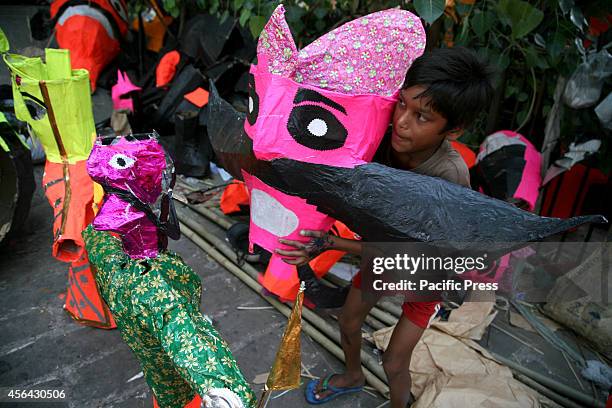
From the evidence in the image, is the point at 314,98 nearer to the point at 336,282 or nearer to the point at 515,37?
the point at 515,37

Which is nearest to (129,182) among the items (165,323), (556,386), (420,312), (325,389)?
(165,323)

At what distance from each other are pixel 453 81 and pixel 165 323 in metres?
1.05

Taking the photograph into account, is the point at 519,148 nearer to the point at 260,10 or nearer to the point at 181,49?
the point at 260,10

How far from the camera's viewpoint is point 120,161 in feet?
3.90

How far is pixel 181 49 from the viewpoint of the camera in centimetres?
526

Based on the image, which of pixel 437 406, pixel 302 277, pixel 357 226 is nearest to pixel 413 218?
pixel 357 226

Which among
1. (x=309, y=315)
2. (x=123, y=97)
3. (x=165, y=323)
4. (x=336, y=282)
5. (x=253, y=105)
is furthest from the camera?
(x=123, y=97)

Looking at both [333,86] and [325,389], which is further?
[325,389]

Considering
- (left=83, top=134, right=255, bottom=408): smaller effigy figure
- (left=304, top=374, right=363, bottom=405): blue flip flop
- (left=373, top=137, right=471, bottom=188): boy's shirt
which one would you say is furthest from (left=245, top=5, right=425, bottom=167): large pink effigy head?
(left=304, top=374, right=363, bottom=405): blue flip flop

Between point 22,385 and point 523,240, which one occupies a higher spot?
point 523,240

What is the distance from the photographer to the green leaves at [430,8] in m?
1.63

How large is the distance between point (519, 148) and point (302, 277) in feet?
5.54

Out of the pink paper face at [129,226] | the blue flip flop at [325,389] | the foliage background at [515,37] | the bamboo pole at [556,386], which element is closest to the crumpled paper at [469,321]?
the bamboo pole at [556,386]

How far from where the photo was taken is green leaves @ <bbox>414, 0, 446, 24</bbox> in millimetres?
1626
